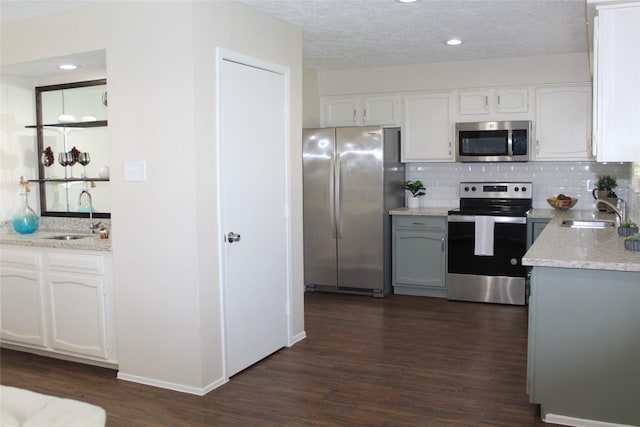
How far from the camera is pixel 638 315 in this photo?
280 centimetres

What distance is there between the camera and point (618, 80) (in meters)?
2.95

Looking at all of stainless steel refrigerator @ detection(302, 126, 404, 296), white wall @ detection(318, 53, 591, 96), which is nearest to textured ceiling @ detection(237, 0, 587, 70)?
white wall @ detection(318, 53, 591, 96)

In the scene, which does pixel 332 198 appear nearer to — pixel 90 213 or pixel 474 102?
pixel 474 102

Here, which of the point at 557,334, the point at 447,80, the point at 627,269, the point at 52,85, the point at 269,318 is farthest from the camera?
the point at 447,80

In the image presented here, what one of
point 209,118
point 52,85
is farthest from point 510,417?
point 52,85

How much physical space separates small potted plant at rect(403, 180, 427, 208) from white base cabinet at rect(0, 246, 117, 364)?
3389mm

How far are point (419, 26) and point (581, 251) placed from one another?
2128 millimetres

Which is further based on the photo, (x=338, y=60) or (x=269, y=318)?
(x=338, y=60)

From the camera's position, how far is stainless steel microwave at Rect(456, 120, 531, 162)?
18.4 feet

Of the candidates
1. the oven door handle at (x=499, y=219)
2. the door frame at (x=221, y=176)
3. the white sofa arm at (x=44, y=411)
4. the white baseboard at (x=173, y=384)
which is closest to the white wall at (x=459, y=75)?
the oven door handle at (x=499, y=219)

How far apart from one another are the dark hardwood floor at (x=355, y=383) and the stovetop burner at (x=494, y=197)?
1.25 metres

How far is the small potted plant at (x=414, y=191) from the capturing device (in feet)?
20.1

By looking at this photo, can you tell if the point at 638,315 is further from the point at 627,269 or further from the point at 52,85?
the point at 52,85

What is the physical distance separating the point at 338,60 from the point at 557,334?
3608mm
